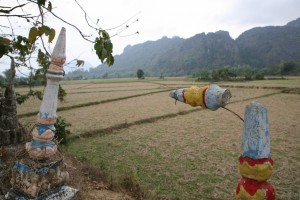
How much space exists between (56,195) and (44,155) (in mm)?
525

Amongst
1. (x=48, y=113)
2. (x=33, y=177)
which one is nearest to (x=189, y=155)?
(x=33, y=177)

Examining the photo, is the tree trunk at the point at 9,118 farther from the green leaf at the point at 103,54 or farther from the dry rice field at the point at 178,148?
the green leaf at the point at 103,54

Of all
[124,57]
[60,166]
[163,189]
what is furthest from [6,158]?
[124,57]

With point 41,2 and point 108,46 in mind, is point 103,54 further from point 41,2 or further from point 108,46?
point 41,2

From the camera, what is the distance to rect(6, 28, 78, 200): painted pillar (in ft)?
8.27

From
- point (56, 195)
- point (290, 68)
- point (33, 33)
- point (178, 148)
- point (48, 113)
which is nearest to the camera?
point (33, 33)

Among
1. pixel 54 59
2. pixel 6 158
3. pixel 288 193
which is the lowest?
pixel 288 193

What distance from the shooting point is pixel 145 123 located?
14109 mm

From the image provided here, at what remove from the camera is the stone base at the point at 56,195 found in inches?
108

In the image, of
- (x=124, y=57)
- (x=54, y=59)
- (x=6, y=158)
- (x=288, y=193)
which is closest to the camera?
(x=54, y=59)

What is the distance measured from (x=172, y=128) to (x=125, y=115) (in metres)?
3.94

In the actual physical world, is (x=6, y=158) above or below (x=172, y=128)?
above

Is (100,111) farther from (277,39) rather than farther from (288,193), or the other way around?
(277,39)

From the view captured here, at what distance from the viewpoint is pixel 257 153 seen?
1630 mm
